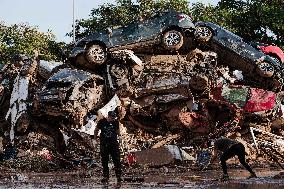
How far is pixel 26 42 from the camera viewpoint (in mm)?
38875

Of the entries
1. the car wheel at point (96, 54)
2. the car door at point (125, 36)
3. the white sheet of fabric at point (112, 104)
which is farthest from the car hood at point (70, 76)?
the car door at point (125, 36)

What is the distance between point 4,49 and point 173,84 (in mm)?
21534

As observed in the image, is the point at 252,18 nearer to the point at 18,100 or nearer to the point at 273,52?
the point at 273,52

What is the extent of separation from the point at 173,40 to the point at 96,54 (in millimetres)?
2922

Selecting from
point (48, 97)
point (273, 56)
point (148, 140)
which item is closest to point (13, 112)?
point (48, 97)

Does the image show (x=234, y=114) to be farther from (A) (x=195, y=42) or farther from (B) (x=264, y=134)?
(A) (x=195, y=42)

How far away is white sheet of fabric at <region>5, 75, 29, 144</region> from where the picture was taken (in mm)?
19016

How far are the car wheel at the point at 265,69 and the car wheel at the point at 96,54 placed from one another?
6.03m

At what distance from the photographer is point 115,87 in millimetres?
19047

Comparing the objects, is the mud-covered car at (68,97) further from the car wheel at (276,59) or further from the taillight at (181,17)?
the car wheel at (276,59)

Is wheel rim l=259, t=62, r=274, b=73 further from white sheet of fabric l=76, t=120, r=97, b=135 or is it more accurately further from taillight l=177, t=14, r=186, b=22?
white sheet of fabric l=76, t=120, r=97, b=135

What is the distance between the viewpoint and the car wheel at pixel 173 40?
A: 1945 cm

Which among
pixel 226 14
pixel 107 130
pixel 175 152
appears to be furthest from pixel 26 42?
pixel 107 130

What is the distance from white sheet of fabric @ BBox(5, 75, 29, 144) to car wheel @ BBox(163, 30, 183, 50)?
550cm
